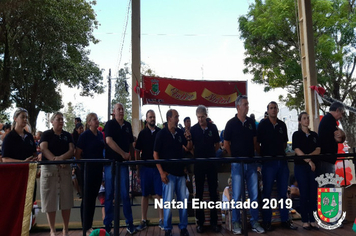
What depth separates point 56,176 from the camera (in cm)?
448

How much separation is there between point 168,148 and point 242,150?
3.70ft

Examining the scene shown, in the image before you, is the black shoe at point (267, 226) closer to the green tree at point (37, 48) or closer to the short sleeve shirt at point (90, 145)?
the short sleeve shirt at point (90, 145)

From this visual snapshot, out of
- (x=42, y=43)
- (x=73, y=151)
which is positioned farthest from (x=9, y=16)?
(x=73, y=151)

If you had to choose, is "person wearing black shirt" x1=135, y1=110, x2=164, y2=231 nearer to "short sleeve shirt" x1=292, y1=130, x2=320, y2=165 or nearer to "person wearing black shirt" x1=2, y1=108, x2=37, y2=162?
"person wearing black shirt" x1=2, y1=108, x2=37, y2=162

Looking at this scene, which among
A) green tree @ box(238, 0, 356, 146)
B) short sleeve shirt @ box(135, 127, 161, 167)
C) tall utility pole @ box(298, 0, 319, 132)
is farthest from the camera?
green tree @ box(238, 0, 356, 146)

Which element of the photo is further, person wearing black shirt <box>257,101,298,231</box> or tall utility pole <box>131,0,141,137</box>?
tall utility pole <box>131,0,141,137</box>

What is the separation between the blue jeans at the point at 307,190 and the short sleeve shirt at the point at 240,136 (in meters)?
0.84

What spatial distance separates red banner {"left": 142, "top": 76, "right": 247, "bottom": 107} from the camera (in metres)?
8.66

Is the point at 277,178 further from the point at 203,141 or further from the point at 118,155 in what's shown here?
the point at 118,155

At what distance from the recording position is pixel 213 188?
4.82 metres

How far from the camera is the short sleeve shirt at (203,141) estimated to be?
4.95 metres

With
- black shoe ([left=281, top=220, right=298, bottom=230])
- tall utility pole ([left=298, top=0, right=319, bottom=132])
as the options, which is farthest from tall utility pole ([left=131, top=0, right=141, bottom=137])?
tall utility pole ([left=298, top=0, right=319, bottom=132])

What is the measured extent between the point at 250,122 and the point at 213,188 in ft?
3.90

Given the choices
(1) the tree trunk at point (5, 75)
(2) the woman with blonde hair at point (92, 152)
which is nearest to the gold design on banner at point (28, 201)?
(2) the woman with blonde hair at point (92, 152)
